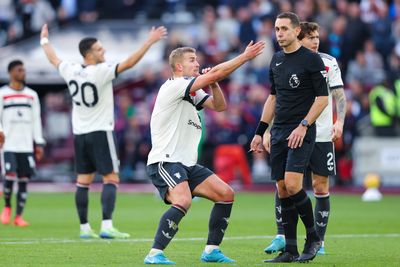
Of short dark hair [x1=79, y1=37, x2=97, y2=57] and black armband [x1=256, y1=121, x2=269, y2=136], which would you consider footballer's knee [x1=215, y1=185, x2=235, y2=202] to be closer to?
black armband [x1=256, y1=121, x2=269, y2=136]

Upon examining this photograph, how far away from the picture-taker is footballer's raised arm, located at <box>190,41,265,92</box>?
404 inches

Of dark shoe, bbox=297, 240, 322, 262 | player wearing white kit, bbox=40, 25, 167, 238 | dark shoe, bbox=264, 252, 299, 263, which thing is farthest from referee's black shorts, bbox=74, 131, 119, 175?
dark shoe, bbox=297, 240, 322, 262

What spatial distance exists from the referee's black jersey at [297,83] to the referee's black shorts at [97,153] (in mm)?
3930

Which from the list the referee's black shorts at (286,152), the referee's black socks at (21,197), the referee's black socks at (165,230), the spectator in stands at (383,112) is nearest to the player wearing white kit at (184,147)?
the referee's black socks at (165,230)

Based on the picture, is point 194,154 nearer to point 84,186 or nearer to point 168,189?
point 168,189

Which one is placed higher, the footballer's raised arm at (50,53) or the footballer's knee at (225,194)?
the footballer's raised arm at (50,53)

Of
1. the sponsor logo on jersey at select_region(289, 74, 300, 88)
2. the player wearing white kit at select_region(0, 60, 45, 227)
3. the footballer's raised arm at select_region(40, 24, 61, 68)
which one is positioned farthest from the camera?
the player wearing white kit at select_region(0, 60, 45, 227)

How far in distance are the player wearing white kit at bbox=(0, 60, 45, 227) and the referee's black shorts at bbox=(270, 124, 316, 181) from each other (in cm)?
655

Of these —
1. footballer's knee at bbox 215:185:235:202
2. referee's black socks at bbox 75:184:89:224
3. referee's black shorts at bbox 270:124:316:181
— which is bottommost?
referee's black socks at bbox 75:184:89:224

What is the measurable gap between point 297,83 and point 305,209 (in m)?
1.33

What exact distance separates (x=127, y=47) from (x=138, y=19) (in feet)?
6.04

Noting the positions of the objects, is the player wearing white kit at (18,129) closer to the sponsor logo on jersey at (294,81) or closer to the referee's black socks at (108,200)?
the referee's black socks at (108,200)

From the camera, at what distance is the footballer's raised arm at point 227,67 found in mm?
10250

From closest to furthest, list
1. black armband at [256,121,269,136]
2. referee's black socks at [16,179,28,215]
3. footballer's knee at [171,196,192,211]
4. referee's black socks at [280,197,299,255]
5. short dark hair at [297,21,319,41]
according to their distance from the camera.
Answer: footballer's knee at [171,196,192,211] < referee's black socks at [280,197,299,255] < black armband at [256,121,269,136] < short dark hair at [297,21,319,41] < referee's black socks at [16,179,28,215]
